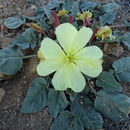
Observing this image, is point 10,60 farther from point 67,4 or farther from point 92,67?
point 67,4

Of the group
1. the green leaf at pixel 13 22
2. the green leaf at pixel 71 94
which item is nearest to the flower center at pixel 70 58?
the green leaf at pixel 71 94

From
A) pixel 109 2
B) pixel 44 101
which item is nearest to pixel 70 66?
pixel 44 101

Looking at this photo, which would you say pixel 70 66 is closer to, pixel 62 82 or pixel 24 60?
pixel 62 82

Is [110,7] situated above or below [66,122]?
above

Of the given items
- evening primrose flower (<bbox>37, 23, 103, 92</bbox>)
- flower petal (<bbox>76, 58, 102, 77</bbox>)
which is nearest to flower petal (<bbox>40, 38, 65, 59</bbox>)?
evening primrose flower (<bbox>37, 23, 103, 92</bbox>)

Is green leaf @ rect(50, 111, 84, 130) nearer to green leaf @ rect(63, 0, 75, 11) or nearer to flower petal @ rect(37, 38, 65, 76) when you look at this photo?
flower petal @ rect(37, 38, 65, 76)

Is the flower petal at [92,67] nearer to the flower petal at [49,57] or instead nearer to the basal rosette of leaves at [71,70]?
the basal rosette of leaves at [71,70]

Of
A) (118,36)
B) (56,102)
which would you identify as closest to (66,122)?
(56,102)
